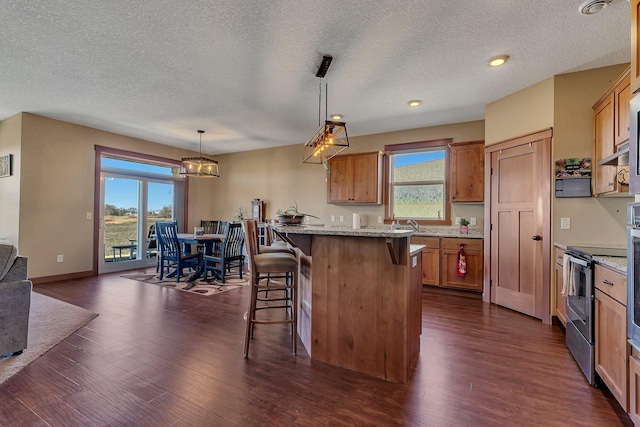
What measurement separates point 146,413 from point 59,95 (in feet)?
14.0

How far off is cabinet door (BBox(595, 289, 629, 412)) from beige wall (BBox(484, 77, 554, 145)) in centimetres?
220

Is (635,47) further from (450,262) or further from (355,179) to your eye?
(355,179)

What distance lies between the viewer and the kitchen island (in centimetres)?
204

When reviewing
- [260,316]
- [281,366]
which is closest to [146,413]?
[281,366]

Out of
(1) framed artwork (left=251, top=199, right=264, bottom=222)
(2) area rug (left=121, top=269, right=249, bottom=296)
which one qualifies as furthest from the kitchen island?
(1) framed artwork (left=251, top=199, right=264, bottom=222)

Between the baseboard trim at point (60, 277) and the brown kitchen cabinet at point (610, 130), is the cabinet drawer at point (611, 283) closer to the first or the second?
the brown kitchen cabinet at point (610, 130)

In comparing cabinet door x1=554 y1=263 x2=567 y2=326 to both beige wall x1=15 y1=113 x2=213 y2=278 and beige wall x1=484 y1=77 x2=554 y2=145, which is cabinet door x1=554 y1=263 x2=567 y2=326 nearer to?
beige wall x1=484 y1=77 x2=554 y2=145

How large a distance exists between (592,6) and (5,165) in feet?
24.9

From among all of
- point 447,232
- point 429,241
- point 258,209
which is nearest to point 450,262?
point 429,241

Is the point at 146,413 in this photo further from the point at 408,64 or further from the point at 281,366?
the point at 408,64

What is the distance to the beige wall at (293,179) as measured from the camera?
494 centimetres

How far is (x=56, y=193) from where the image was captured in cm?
497

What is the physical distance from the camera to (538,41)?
8.57 feet

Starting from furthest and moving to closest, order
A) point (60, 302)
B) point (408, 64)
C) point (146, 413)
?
point (60, 302) < point (408, 64) < point (146, 413)
